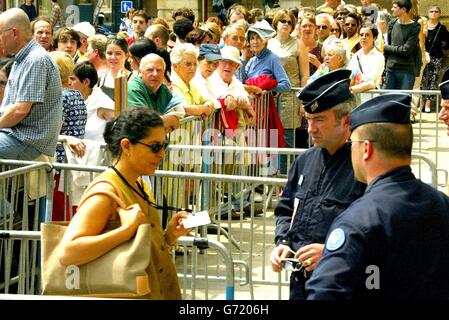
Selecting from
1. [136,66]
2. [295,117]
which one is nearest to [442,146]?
[295,117]

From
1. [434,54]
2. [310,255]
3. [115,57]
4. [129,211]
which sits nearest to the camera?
[129,211]

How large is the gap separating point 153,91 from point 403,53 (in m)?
→ 8.30

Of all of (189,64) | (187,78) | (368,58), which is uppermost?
(368,58)

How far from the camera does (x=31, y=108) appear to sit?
8.98m

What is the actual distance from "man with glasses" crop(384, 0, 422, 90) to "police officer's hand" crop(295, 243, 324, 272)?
39.3ft

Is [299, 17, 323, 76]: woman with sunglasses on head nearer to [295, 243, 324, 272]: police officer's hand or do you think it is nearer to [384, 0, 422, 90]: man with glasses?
[384, 0, 422, 90]: man with glasses

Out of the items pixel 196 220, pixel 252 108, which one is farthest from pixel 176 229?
pixel 252 108

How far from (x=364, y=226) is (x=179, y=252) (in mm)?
5661

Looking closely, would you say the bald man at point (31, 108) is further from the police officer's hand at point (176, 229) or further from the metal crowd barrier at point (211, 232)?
the police officer's hand at point (176, 229)

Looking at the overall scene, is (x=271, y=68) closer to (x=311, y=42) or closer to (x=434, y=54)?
(x=311, y=42)

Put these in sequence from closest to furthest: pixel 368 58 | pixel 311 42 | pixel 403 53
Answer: pixel 368 58, pixel 311 42, pixel 403 53

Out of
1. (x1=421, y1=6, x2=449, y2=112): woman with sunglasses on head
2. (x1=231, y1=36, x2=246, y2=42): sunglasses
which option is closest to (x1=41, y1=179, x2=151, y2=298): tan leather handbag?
(x1=231, y1=36, x2=246, y2=42): sunglasses

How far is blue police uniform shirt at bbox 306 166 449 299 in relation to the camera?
468 cm

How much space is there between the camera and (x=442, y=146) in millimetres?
16109
